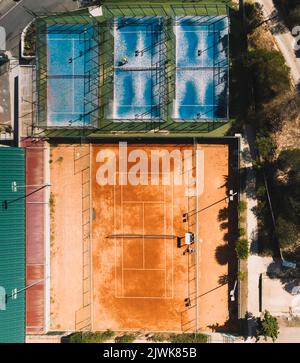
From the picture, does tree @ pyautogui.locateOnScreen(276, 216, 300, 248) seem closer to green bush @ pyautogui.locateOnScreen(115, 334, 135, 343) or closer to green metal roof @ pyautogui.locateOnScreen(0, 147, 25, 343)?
green bush @ pyautogui.locateOnScreen(115, 334, 135, 343)

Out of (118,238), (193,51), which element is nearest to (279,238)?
(118,238)

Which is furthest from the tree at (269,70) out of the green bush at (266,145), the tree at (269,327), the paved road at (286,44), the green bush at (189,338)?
the green bush at (189,338)

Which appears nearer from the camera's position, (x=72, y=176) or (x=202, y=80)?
(x=202, y=80)

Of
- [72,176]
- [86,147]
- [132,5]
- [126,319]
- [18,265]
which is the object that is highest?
[132,5]

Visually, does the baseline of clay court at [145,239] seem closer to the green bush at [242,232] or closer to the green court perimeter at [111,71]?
the green court perimeter at [111,71]

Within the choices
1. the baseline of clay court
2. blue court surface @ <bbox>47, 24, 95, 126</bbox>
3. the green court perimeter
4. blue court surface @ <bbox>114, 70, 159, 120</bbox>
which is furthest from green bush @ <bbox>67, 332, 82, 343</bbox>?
blue court surface @ <bbox>114, 70, 159, 120</bbox>

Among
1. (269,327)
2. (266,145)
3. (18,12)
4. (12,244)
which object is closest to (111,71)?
(18,12)

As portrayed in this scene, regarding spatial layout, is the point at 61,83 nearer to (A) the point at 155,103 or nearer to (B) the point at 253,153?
(A) the point at 155,103

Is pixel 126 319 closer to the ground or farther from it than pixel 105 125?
closer to the ground
